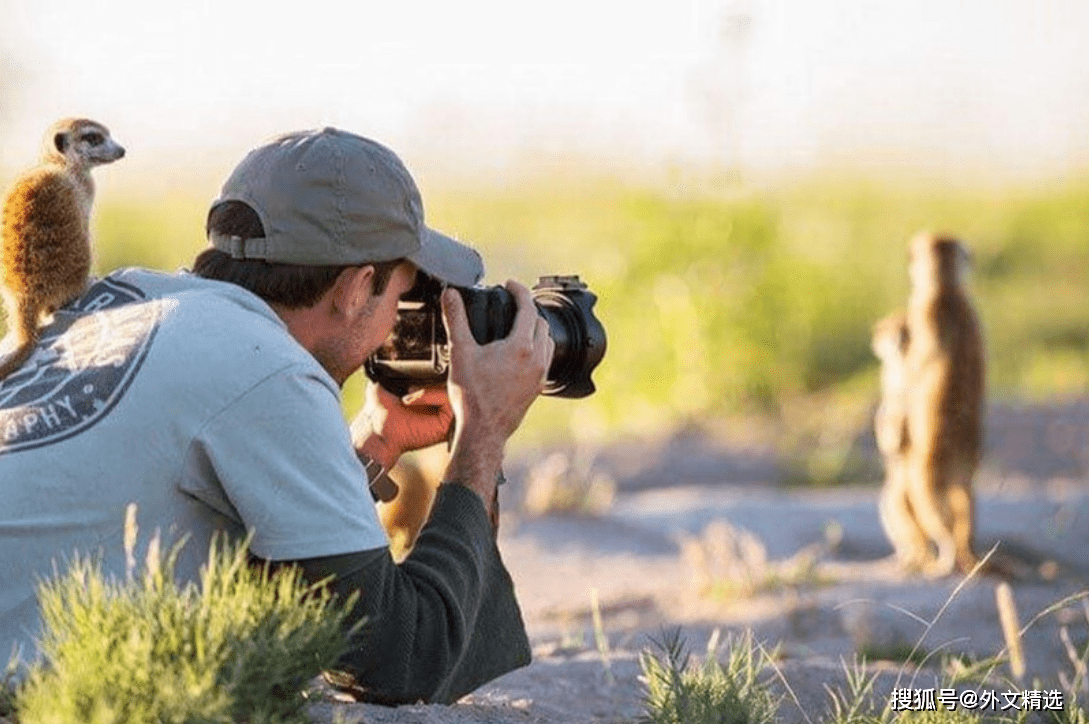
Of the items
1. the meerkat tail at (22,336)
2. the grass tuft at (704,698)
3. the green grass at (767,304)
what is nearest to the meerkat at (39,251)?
the meerkat tail at (22,336)

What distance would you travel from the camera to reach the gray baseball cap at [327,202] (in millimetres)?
3621

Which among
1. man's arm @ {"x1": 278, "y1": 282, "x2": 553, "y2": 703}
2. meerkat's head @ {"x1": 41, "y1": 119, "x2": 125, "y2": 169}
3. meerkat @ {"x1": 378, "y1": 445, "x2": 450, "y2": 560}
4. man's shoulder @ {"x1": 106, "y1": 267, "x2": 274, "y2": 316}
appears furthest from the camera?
meerkat @ {"x1": 378, "y1": 445, "x2": 450, "y2": 560}

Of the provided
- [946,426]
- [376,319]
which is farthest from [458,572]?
[946,426]

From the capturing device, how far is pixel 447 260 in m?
3.81

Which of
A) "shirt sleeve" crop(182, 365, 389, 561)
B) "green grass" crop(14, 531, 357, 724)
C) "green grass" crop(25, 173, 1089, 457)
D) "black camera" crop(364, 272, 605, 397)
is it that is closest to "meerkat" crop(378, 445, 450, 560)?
"black camera" crop(364, 272, 605, 397)

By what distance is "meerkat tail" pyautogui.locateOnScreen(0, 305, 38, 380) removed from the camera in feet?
11.7

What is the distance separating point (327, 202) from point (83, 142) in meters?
1.10

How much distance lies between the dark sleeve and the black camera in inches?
13.1

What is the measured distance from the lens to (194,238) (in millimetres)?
21734

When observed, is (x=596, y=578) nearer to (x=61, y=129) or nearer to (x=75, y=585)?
(x=61, y=129)

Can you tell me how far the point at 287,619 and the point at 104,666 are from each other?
275 millimetres

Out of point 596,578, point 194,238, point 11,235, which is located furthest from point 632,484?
point 194,238

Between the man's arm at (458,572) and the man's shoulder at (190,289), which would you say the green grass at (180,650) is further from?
the man's shoulder at (190,289)

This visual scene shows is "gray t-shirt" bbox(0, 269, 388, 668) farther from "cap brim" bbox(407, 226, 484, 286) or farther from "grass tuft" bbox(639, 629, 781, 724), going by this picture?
"grass tuft" bbox(639, 629, 781, 724)
